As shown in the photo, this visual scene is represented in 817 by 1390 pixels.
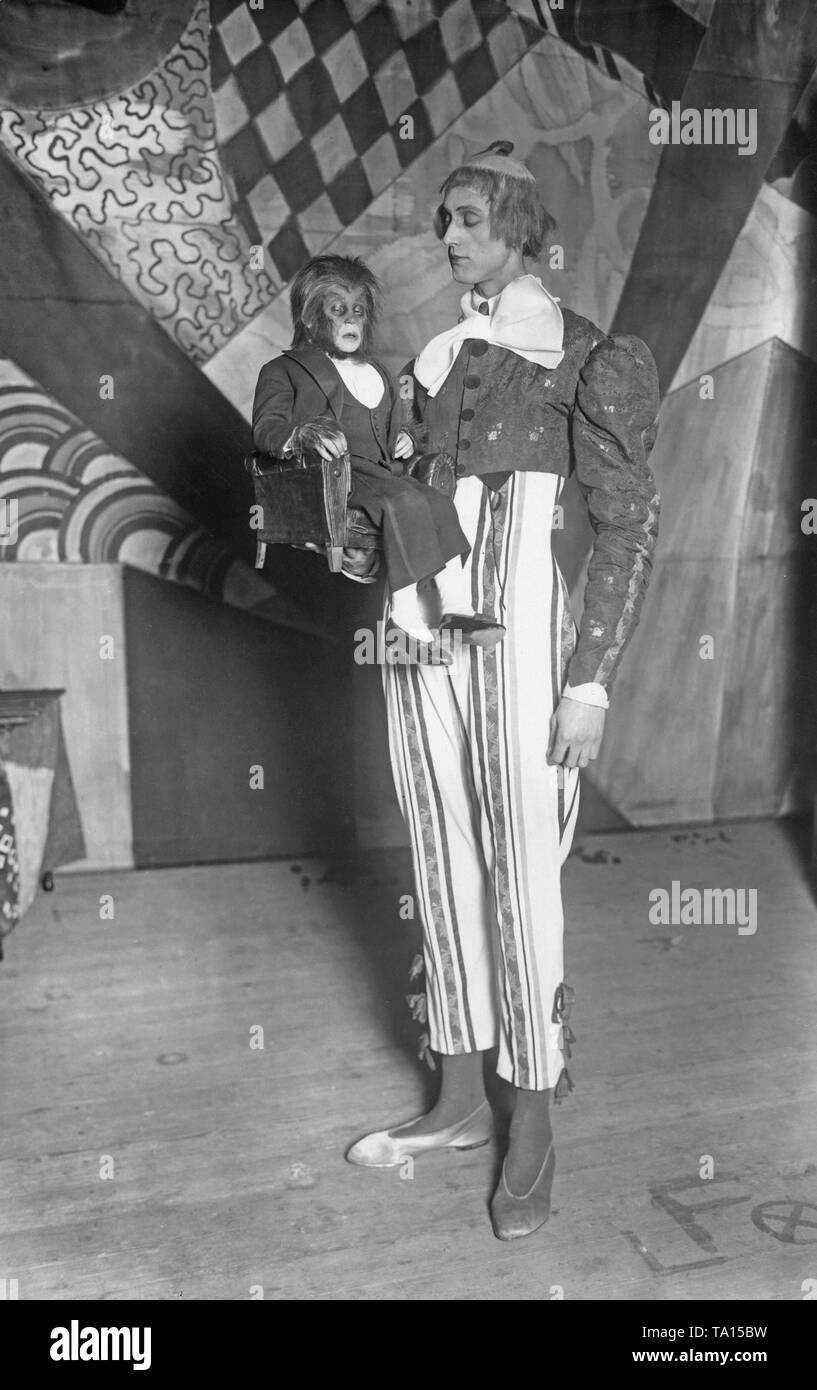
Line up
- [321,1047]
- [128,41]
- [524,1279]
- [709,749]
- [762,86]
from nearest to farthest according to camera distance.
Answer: [524,1279], [321,1047], [128,41], [762,86], [709,749]

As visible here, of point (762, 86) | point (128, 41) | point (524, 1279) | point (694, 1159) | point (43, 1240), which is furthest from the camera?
point (762, 86)

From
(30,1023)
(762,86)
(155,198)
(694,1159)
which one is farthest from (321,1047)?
(762,86)

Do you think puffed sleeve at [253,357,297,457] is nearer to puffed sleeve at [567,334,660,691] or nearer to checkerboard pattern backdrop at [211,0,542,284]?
puffed sleeve at [567,334,660,691]

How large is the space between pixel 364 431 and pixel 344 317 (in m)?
0.20

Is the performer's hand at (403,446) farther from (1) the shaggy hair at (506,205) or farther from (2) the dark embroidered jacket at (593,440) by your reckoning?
(1) the shaggy hair at (506,205)

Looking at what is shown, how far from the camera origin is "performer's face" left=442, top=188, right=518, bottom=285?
2.09 meters

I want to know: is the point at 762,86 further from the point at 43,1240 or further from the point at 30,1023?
the point at 43,1240

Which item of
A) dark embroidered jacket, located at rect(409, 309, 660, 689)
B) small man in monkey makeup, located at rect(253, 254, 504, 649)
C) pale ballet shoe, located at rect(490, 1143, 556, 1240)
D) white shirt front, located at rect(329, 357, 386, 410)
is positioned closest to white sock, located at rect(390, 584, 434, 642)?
small man in monkey makeup, located at rect(253, 254, 504, 649)

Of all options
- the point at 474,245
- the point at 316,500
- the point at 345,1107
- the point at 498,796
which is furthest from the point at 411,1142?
the point at 474,245

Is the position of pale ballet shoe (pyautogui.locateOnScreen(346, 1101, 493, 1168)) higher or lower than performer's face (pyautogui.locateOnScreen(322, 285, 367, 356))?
lower

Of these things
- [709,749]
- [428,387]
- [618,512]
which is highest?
[428,387]

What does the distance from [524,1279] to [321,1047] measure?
3.29 ft

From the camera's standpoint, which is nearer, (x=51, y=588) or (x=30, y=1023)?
(x=30, y=1023)

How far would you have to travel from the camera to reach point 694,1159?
242cm
